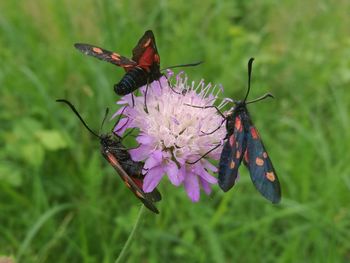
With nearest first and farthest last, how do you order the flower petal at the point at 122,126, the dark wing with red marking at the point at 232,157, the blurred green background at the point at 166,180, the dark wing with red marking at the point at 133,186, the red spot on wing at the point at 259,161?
the dark wing with red marking at the point at 133,186
the dark wing with red marking at the point at 232,157
the red spot on wing at the point at 259,161
the flower petal at the point at 122,126
the blurred green background at the point at 166,180

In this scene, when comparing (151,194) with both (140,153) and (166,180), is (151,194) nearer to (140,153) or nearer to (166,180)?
(140,153)

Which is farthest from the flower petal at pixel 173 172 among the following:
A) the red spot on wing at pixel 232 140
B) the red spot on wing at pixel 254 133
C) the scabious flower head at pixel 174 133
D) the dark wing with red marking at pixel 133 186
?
the red spot on wing at pixel 254 133

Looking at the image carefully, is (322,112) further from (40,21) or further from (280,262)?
(40,21)

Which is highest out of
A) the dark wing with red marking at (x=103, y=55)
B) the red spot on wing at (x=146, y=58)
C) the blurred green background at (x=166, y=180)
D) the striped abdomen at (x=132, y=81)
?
the dark wing with red marking at (x=103, y=55)

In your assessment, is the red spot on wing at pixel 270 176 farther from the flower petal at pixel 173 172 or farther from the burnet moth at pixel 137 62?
the burnet moth at pixel 137 62

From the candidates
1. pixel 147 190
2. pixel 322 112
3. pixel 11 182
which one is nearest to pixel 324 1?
pixel 322 112

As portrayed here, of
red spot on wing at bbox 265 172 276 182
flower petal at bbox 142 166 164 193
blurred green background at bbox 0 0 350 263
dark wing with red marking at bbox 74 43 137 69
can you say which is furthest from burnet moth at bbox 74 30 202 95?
red spot on wing at bbox 265 172 276 182

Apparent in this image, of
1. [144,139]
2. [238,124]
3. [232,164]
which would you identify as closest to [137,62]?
[144,139]

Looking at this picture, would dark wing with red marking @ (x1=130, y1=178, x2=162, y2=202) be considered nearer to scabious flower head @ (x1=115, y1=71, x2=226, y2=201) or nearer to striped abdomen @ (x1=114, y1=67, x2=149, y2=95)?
scabious flower head @ (x1=115, y1=71, x2=226, y2=201)
